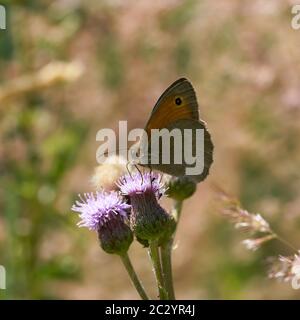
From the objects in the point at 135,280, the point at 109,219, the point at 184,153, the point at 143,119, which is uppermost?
the point at 143,119

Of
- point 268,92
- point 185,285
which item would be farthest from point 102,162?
point 185,285

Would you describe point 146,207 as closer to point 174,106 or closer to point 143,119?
point 174,106

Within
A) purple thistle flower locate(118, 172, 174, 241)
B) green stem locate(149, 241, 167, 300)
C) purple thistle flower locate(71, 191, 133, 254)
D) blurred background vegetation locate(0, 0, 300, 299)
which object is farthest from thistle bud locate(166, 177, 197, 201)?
blurred background vegetation locate(0, 0, 300, 299)

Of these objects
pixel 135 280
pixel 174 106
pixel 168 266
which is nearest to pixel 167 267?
pixel 168 266

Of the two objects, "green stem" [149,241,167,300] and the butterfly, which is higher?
the butterfly

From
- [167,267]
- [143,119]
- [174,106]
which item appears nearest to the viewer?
[167,267]

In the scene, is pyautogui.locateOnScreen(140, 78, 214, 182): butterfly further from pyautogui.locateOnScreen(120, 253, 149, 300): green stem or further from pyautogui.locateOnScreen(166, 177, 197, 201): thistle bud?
pyautogui.locateOnScreen(120, 253, 149, 300): green stem
